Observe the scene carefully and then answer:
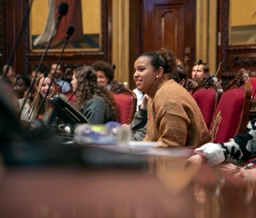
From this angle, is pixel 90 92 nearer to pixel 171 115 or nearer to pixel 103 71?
pixel 103 71

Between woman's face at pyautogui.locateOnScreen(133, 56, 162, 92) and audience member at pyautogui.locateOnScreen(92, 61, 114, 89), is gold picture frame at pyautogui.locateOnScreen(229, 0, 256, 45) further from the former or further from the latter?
woman's face at pyautogui.locateOnScreen(133, 56, 162, 92)

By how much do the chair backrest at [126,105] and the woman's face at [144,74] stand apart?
1.29 meters

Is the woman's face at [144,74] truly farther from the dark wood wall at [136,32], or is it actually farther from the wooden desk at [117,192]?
the dark wood wall at [136,32]

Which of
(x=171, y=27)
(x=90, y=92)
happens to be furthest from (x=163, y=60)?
(x=171, y=27)

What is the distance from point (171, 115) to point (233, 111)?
539 mm

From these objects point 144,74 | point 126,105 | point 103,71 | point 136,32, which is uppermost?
point 136,32

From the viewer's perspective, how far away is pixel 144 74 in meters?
3.10

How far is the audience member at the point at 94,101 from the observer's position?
4.26 metres

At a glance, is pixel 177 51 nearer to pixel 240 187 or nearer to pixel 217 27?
pixel 217 27

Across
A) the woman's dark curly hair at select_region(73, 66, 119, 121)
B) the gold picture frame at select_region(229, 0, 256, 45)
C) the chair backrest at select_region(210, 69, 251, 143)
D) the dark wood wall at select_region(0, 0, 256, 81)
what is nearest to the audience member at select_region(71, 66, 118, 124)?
the woman's dark curly hair at select_region(73, 66, 119, 121)

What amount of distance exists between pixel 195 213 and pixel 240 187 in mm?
219

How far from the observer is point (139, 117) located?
367 cm

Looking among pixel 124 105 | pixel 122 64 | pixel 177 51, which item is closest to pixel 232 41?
pixel 177 51

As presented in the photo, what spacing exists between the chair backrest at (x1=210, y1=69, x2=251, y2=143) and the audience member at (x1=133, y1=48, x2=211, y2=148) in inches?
7.0
